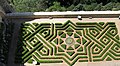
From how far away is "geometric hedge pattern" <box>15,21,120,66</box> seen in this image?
30734 millimetres

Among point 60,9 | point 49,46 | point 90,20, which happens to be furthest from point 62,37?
point 60,9

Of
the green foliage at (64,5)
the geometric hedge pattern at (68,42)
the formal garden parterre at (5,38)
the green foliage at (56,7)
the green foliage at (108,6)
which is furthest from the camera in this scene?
the green foliage at (64,5)

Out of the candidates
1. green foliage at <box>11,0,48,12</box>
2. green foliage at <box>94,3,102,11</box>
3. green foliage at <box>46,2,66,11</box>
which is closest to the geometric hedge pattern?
green foliage at <box>46,2,66,11</box>

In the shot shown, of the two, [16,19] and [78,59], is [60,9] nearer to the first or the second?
[16,19]

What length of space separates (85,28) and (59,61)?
5.04 meters

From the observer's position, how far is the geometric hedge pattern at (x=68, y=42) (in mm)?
30734

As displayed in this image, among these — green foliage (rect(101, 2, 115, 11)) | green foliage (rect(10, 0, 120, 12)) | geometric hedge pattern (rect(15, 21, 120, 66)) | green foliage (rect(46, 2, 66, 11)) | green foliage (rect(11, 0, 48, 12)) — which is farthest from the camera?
green foliage (rect(11, 0, 48, 12))

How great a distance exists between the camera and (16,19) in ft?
114

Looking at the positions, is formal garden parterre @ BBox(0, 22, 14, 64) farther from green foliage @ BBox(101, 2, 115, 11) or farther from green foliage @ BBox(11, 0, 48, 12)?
green foliage @ BBox(101, 2, 115, 11)

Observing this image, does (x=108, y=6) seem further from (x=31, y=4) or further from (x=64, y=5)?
(x=31, y=4)

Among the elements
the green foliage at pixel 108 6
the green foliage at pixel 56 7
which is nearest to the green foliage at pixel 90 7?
the green foliage at pixel 108 6

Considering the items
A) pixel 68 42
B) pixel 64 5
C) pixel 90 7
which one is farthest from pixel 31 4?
pixel 68 42

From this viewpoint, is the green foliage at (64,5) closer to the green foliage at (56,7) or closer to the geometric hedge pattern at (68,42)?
the green foliage at (56,7)

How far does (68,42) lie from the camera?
105ft
